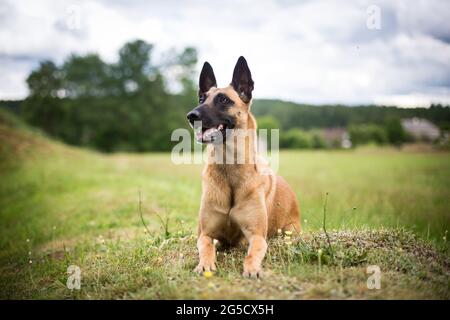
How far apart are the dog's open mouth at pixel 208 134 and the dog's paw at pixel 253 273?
5.47 feet

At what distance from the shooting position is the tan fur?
501cm

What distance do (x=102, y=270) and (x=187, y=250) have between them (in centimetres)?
116

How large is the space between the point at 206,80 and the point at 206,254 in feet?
8.27

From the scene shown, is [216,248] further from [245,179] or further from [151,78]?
[151,78]

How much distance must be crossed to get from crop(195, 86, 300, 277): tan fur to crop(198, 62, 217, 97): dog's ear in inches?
12.1

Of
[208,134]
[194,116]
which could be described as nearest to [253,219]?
[208,134]

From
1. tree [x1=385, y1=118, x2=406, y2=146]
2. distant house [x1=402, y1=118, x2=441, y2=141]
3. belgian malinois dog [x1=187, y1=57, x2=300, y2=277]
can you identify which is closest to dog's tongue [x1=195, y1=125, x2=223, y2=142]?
belgian malinois dog [x1=187, y1=57, x2=300, y2=277]

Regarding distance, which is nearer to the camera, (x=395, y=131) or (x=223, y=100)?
(x=223, y=100)

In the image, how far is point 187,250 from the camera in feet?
18.5

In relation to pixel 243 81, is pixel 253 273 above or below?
below

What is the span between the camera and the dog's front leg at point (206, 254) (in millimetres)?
4625

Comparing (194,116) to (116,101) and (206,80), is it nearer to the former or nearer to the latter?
(206,80)

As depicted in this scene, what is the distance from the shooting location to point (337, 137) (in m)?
40.9
